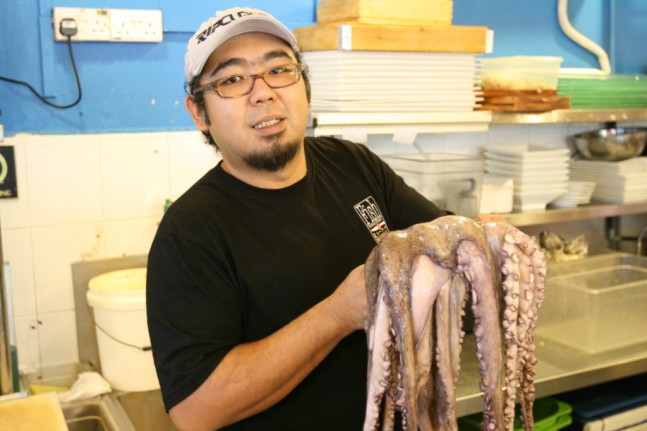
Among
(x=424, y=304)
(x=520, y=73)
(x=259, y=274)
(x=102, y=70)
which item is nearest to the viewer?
(x=424, y=304)

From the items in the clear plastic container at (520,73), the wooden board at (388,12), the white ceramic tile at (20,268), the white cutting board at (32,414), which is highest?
the wooden board at (388,12)

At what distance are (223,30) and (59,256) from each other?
A: 1375mm

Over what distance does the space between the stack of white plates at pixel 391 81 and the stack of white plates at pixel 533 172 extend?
0.44 metres

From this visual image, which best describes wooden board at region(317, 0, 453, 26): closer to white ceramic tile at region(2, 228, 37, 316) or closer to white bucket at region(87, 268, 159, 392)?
white bucket at region(87, 268, 159, 392)

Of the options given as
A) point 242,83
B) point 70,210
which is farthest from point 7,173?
point 242,83

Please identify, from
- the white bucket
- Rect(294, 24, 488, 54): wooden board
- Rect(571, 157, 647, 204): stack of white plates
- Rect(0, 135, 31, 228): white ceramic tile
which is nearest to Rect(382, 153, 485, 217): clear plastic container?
Rect(294, 24, 488, 54): wooden board

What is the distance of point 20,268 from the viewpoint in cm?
251

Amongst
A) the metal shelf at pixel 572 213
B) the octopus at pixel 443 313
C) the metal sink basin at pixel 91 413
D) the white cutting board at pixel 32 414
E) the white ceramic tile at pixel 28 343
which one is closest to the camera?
the octopus at pixel 443 313

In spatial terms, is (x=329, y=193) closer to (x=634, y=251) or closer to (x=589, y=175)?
(x=589, y=175)

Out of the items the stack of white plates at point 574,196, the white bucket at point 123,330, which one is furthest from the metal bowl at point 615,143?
the white bucket at point 123,330

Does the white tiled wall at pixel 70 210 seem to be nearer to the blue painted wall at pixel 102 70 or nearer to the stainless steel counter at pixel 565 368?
the blue painted wall at pixel 102 70

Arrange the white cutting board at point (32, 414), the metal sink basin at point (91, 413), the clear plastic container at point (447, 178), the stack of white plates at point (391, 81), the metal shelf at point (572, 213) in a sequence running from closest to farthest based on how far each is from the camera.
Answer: the white cutting board at point (32, 414), the metal sink basin at point (91, 413), the stack of white plates at point (391, 81), the clear plastic container at point (447, 178), the metal shelf at point (572, 213)

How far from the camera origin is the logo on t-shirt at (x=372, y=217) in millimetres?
1688

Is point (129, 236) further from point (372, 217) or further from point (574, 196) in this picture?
point (574, 196)
